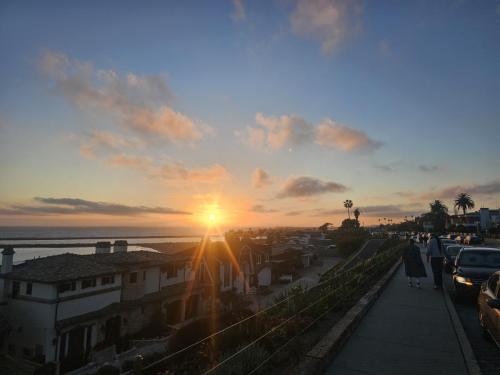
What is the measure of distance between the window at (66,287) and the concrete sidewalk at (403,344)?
18450mm

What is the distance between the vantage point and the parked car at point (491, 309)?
18.9 feet

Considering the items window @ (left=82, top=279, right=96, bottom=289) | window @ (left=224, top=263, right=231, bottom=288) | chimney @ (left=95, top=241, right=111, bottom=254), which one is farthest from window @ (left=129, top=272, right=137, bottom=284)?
window @ (left=224, top=263, right=231, bottom=288)

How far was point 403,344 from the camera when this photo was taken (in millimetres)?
6426

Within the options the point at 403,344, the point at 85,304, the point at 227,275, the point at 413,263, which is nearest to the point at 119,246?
the point at 85,304

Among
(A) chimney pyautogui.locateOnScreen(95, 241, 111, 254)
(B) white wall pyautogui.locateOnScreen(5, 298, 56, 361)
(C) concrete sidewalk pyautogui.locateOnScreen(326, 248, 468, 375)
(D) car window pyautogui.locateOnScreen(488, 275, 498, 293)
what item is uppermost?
(D) car window pyautogui.locateOnScreen(488, 275, 498, 293)

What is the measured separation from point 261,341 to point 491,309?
4720mm


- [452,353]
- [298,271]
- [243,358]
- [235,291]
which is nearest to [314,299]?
[452,353]

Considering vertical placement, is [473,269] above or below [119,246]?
above

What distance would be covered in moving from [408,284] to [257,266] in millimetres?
32758

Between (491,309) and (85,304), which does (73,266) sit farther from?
(491,309)

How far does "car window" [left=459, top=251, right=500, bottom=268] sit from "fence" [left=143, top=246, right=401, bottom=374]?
15.2 feet

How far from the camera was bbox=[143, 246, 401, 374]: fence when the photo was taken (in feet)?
14.1

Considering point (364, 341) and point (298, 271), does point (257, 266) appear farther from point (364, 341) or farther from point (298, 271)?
point (364, 341)

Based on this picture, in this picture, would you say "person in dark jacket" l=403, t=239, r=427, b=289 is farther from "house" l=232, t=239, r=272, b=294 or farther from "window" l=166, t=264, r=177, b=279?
"house" l=232, t=239, r=272, b=294
